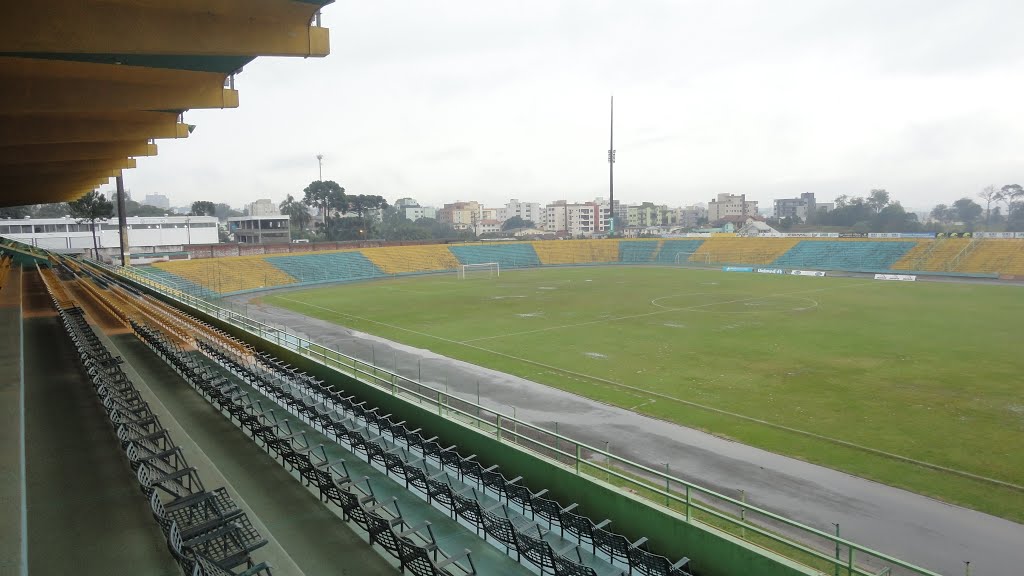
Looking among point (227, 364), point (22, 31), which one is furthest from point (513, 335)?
point (22, 31)

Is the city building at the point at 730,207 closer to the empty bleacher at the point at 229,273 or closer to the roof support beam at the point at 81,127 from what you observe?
the empty bleacher at the point at 229,273

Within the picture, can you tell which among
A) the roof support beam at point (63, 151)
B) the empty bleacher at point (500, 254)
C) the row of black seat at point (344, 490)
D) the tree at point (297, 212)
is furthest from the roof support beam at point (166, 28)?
the tree at point (297, 212)

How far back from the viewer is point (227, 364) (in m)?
15.2

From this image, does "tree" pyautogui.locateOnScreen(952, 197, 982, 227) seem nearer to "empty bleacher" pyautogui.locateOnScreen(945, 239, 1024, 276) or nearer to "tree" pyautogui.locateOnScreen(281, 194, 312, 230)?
"empty bleacher" pyautogui.locateOnScreen(945, 239, 1024, 276)

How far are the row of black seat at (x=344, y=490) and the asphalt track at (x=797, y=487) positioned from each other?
666 cm

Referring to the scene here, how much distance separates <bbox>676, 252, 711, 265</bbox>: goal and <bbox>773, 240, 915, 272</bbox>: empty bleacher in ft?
29.1

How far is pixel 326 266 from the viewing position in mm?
61438

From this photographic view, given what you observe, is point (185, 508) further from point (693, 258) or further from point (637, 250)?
point (637, 250)

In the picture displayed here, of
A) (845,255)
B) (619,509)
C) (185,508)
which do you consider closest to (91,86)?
(185,508)

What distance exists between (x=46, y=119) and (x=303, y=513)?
10.1 metres

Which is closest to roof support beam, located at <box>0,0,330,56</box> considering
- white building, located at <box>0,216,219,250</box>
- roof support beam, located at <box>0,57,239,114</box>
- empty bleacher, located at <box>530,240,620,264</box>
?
roof support beam, located at <box>0,57,239,114</box>

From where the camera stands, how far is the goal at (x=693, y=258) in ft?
237

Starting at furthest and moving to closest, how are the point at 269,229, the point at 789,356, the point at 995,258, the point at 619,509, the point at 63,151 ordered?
the point at 269,229 → the point at 995,258 → the point at 789,356 → the point at 63,151 → the point at 619,509

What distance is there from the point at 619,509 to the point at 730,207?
637 ft
